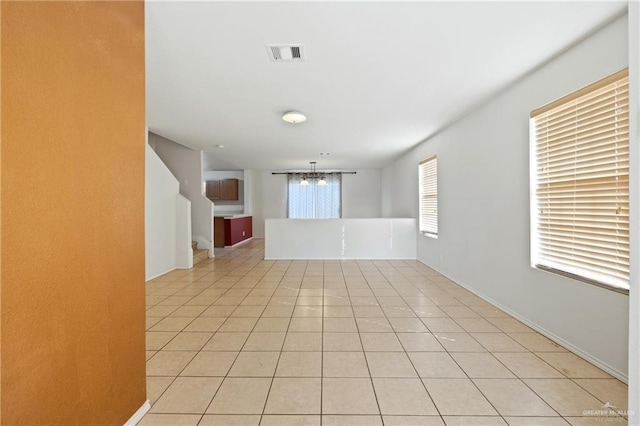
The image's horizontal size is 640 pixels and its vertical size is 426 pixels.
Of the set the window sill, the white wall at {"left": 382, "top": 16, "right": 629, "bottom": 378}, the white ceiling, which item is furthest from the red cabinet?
the window sill

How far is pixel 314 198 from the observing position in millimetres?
9883

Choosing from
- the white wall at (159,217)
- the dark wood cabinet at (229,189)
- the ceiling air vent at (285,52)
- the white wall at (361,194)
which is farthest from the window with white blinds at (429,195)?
the dark wood cabinet at (229,189)

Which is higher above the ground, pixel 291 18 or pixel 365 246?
pixel 291 18

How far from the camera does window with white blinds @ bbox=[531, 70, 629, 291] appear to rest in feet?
6.13

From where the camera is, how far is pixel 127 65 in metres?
1.48

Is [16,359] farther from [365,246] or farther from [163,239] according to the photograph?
Result: [365,246]

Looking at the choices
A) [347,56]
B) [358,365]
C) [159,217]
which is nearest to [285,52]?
[347,56]

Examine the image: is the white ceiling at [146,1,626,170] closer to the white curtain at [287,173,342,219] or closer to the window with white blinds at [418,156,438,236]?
the window with white blinds at [418,156,438,236]

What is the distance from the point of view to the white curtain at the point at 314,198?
984 cm

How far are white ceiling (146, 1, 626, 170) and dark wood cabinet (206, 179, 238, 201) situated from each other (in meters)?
5.52

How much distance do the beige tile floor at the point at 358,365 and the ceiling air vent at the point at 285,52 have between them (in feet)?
8.11

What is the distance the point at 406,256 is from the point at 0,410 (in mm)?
6130

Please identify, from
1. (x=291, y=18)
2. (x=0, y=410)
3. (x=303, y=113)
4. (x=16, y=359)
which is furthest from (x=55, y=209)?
(x=303, y=113)

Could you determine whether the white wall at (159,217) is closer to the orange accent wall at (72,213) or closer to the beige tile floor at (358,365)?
the beige tile floor at (358,365)
